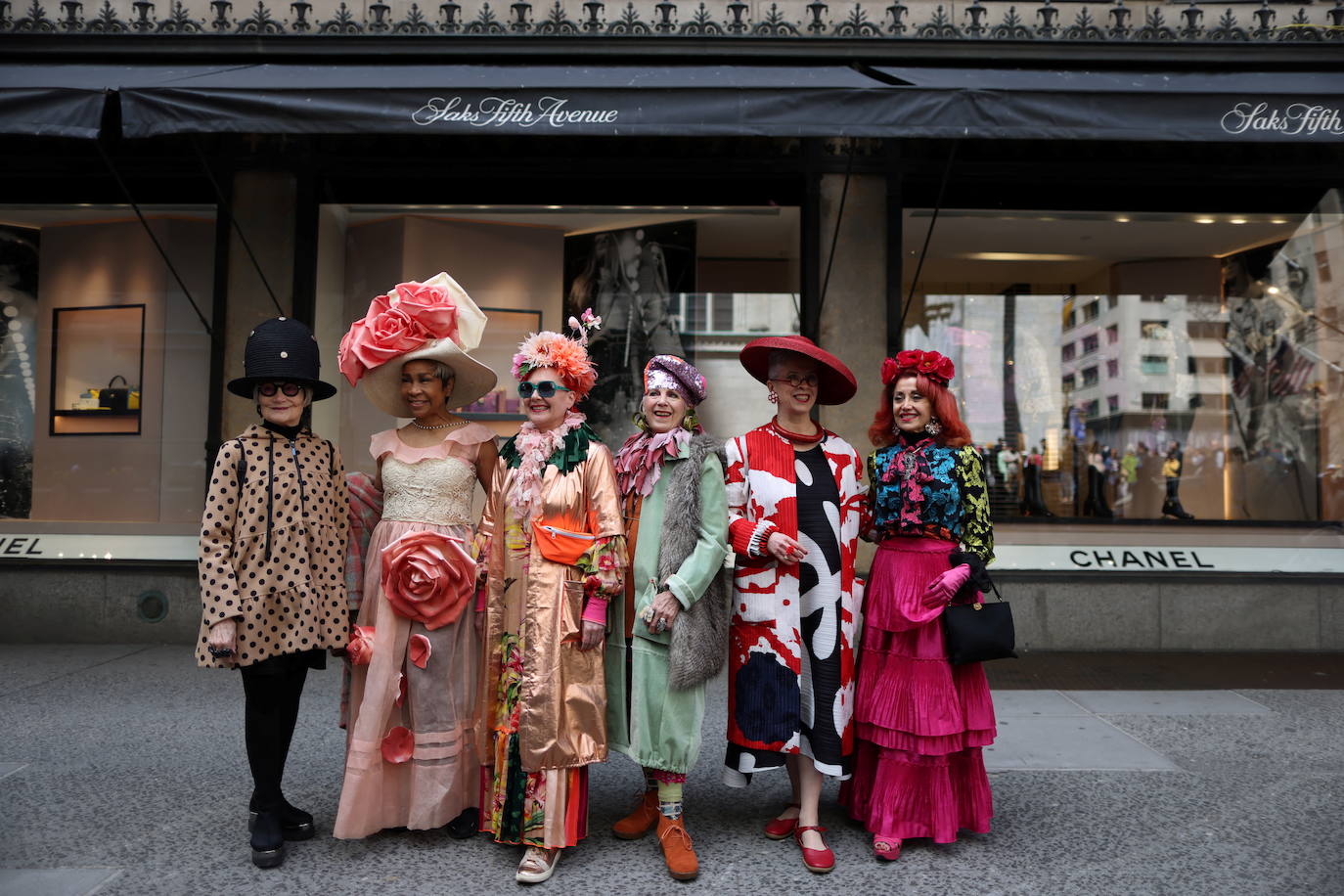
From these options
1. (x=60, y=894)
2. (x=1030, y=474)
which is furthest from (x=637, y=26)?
(x=60, y=894)

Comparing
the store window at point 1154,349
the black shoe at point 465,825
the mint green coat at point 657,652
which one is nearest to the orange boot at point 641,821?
the mint green coat at point 657,652

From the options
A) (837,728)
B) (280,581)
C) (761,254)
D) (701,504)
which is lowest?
(837,728)

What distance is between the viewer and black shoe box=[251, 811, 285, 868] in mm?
3570

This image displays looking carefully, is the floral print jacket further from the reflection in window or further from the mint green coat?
the reflection in window

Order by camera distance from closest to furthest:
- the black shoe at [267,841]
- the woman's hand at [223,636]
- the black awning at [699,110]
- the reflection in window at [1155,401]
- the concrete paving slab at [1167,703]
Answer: the woman's hand at [223,636]
the black shoe at [267,841]
the black awning at [699,110]
the concrete paving slab at [1167,703]
the reflection in window at [1155,401]

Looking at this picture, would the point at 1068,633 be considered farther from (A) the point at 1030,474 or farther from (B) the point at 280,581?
(B) the point at 280,581

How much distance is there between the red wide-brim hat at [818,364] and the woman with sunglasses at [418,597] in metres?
1.25

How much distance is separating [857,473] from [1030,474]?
17.8 ft

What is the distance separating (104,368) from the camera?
8391mm

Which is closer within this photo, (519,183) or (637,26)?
(637,26)

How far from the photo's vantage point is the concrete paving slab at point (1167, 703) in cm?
585

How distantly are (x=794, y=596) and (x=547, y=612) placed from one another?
1033 mm

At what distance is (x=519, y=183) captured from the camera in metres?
8.02

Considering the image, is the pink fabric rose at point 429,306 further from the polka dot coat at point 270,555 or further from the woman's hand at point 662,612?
the woman's hand at point 662,612
